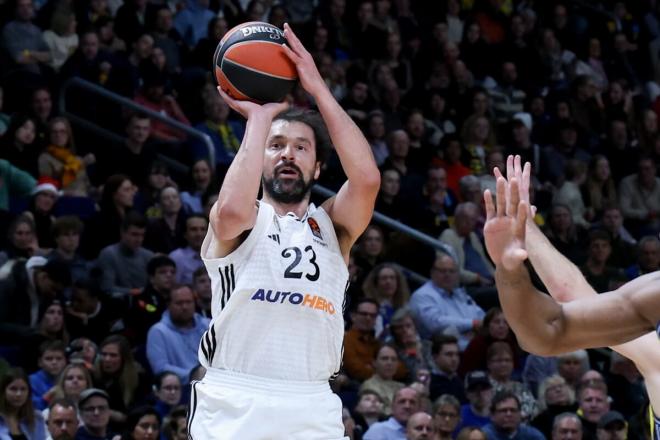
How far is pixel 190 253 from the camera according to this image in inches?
496

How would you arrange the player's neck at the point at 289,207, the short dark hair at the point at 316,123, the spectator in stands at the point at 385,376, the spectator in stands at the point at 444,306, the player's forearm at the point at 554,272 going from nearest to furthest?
the player's forearm at the point at 554,272, the player's neck at the point at 289,207, the short dark hair at the point at 316,123, the spectator in stands at the point at 385,376, the spectator in stands at the point at 444,306

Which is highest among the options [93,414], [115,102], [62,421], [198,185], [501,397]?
[115,102]

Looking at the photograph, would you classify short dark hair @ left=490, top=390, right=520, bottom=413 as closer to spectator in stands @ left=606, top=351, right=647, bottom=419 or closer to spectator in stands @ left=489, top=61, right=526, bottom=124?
spectator in stands @ left=606, top=351, right=647, bottom=419

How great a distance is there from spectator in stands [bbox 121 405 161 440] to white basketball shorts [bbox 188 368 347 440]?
148 inches

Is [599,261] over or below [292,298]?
over

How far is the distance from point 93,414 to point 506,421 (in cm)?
338

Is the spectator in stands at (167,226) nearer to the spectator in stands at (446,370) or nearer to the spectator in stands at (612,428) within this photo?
the spectator in stands at (446,370)

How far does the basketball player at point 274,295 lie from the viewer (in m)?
6.00

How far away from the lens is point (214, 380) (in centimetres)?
610

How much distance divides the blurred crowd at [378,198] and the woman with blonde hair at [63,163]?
0.02 meters

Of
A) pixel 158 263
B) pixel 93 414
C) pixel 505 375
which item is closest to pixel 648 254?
pixel 505 375

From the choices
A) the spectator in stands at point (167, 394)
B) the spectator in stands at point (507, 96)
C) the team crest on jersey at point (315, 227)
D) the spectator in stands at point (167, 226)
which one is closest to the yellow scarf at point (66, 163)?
the spectator in stands at point (167, 226)

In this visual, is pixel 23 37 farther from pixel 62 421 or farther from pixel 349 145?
pixel 349 145

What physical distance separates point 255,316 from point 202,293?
19.9 feet
